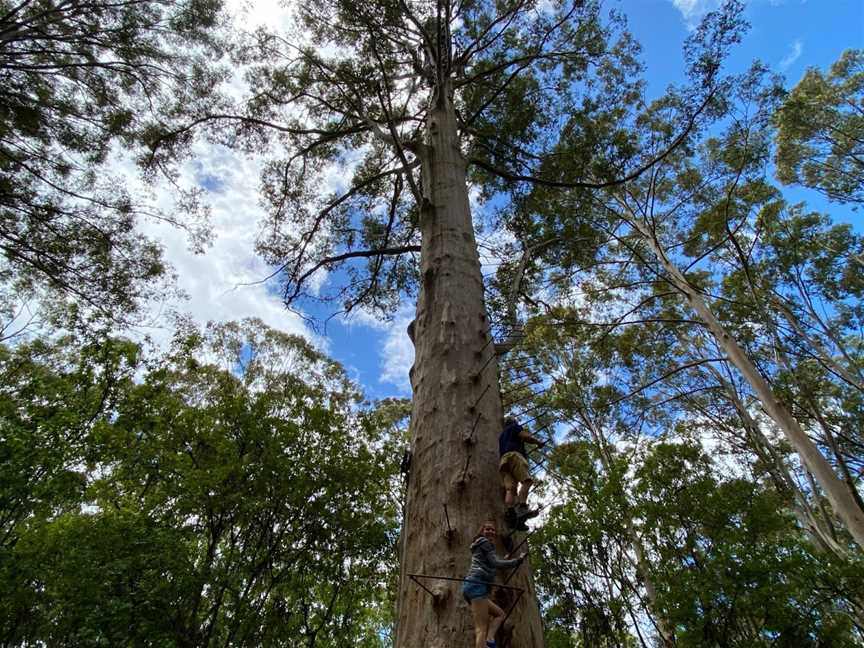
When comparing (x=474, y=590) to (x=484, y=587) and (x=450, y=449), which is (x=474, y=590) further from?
(x=450, y=449)

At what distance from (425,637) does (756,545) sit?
471cm

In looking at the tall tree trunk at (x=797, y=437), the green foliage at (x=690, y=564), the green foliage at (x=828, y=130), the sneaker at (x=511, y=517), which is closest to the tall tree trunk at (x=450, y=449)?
the sneaker at (x=511, y=517)

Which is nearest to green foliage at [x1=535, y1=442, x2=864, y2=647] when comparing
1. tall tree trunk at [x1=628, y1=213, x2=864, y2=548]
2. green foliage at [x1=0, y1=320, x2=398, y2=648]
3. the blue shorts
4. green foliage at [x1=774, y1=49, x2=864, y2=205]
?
tall tree trunk at [x1=628, y1=213, x2=864, y2=548]

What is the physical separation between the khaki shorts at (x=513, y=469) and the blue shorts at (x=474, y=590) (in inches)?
21.7

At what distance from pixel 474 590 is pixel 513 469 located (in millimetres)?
625

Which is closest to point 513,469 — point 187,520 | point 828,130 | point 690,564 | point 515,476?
point 515,476

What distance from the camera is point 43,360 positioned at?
38.5 ft

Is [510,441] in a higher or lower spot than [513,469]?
higher

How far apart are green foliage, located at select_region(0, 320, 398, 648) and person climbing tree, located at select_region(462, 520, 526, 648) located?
4.90m

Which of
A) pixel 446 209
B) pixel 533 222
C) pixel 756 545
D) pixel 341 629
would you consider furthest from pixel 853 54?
pixel 341 629

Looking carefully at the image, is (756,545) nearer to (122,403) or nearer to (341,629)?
(341,629)

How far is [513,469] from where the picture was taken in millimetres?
2104

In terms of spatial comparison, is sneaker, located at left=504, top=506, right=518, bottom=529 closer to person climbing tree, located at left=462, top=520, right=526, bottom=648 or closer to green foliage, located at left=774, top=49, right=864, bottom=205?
person climbing tree, located at left=462, top=520, right=526, bottom=648

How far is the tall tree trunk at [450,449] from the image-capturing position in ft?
5.40
